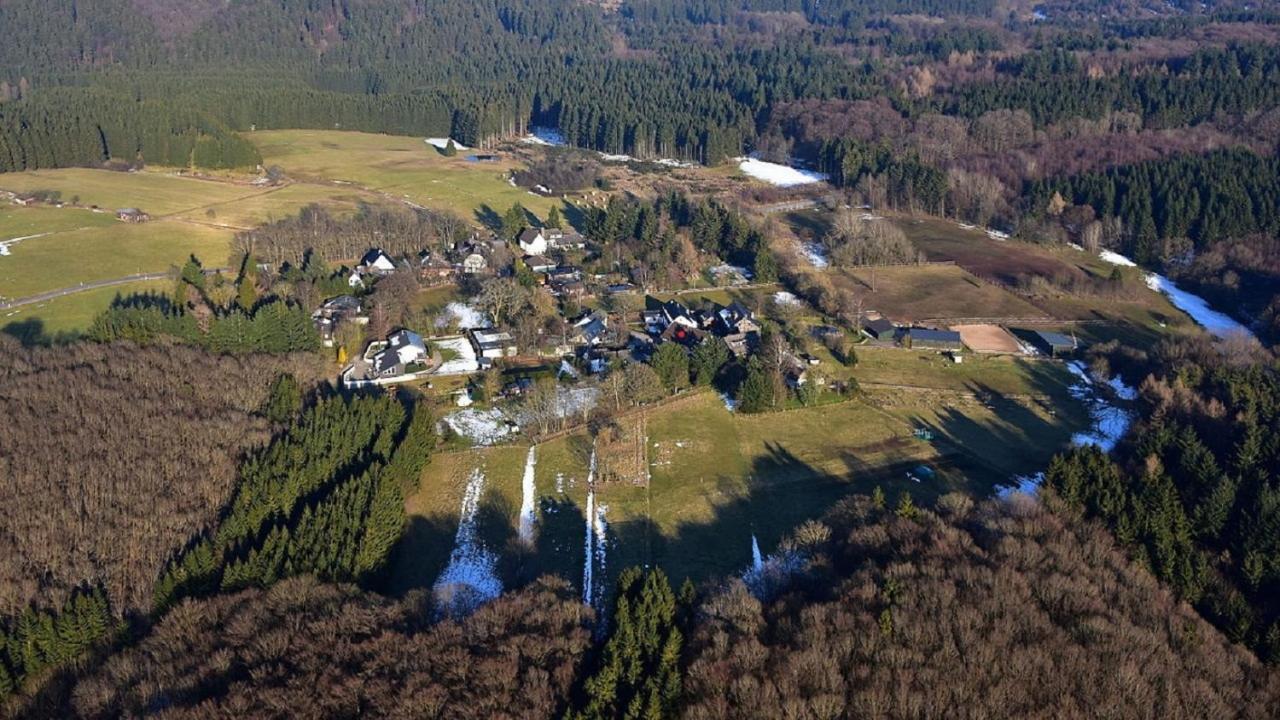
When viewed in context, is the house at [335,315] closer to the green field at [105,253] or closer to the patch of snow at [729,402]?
the green field at [105,253]

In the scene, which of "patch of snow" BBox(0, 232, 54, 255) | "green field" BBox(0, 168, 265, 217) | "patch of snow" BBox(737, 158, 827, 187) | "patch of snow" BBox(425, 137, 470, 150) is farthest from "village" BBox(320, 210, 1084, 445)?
"patch of snow" BBox(425, 137, 470, 150)

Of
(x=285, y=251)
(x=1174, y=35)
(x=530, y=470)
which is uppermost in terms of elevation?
(x=1174, y=35)

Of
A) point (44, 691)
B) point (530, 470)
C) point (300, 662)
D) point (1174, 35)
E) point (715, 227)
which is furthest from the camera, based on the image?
point (1174, 35)

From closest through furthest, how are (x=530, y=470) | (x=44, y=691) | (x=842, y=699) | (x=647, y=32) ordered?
(x=842, y=699), (x=44, y=691), (x=530, y=470), (x=647, y=32)

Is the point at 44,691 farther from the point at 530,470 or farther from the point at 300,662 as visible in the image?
the point at 530,470

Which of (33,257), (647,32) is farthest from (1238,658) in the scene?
(647,32)

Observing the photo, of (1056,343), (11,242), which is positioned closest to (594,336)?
(1056,343)

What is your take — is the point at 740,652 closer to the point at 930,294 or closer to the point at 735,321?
the point at 735,321
